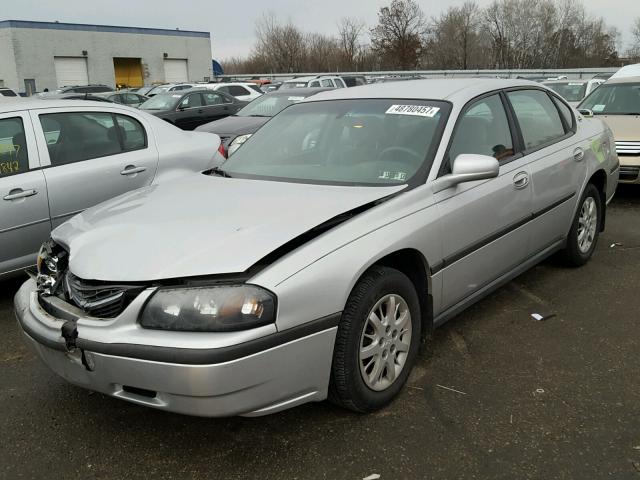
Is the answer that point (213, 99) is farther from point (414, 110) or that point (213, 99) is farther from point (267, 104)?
point (414, 110)

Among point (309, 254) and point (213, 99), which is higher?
point (213, 99)

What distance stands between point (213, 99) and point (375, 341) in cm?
1444

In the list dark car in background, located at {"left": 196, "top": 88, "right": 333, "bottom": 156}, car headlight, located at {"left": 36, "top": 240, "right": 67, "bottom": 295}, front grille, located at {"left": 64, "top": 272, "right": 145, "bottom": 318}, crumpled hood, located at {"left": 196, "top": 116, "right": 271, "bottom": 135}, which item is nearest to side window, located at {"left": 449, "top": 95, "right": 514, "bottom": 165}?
front grille, located at {"left": 64, "top": 272, "right": 145, "bottom": 318}

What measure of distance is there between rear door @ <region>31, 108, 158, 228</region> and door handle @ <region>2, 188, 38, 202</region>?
0.14 meters

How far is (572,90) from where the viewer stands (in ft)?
43.4

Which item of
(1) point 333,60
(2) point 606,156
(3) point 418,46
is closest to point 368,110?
(2) point 606,156

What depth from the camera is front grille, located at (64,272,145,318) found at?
2477mm

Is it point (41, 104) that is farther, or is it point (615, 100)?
point (615, 100)

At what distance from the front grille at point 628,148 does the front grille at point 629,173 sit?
20 cm

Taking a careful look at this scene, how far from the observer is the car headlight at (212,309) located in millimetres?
2340

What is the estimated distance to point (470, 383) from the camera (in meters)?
3.23

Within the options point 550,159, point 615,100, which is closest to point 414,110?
point 550,159

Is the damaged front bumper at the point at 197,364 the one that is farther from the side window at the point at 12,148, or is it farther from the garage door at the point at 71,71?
the garage door at the point at 71,71

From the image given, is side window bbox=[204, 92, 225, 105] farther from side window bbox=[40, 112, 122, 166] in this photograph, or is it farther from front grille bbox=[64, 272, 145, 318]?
front grille bbox=[64, 272, 145, 318]
